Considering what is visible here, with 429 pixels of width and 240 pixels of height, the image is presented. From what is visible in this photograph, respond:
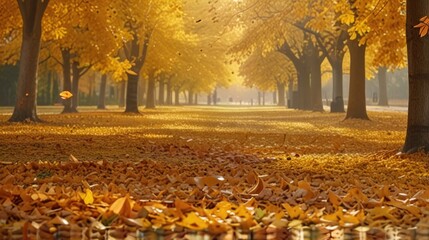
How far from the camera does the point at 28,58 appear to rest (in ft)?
64.2

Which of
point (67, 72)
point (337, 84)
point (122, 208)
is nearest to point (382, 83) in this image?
point (337, 84)

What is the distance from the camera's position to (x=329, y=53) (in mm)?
35031

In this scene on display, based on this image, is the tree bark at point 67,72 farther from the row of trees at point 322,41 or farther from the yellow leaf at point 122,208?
the yellow leaf at point 122,208

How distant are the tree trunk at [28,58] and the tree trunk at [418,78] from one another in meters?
13.4

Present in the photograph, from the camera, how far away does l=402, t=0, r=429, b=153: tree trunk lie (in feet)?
31.8

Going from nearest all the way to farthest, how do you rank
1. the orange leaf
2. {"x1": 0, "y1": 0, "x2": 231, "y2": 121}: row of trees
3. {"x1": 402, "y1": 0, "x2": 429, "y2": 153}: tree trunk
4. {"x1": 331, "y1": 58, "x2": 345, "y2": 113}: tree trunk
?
the orange leaf
{"x1": 402, "y1": 0, "x2": 429, "y2": 153}: tree trunk
{"x1": 0, "y1": 0, "x2": 231, "y2": 121}: row of trees
{"x1": 331, "y1": 58, "x2": 345, "y2": 113}: tree trunk

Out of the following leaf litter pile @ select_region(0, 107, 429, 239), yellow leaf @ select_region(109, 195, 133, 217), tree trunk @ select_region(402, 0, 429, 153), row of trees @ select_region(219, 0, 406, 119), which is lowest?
leaf litter pile @ select_region(0, 107, 429, 239)

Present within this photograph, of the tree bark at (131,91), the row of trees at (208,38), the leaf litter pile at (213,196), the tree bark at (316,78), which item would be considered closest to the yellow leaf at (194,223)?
the leaf litter pile at (213,196)

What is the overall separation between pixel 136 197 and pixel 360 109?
839 inches

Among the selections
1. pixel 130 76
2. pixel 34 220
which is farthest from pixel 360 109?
pixel 34 220

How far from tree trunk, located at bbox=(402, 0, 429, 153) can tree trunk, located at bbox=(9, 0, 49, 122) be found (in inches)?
526

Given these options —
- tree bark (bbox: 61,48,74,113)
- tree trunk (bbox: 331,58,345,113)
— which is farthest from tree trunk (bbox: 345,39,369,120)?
tree bark (bbox: 61,48,74,113)

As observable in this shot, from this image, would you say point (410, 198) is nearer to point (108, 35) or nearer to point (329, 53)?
point (108, 35)

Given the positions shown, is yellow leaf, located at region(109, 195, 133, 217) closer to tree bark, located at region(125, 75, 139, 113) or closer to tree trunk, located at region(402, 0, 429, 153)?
tree trunk, located at region(402, 0, 429, 153)
